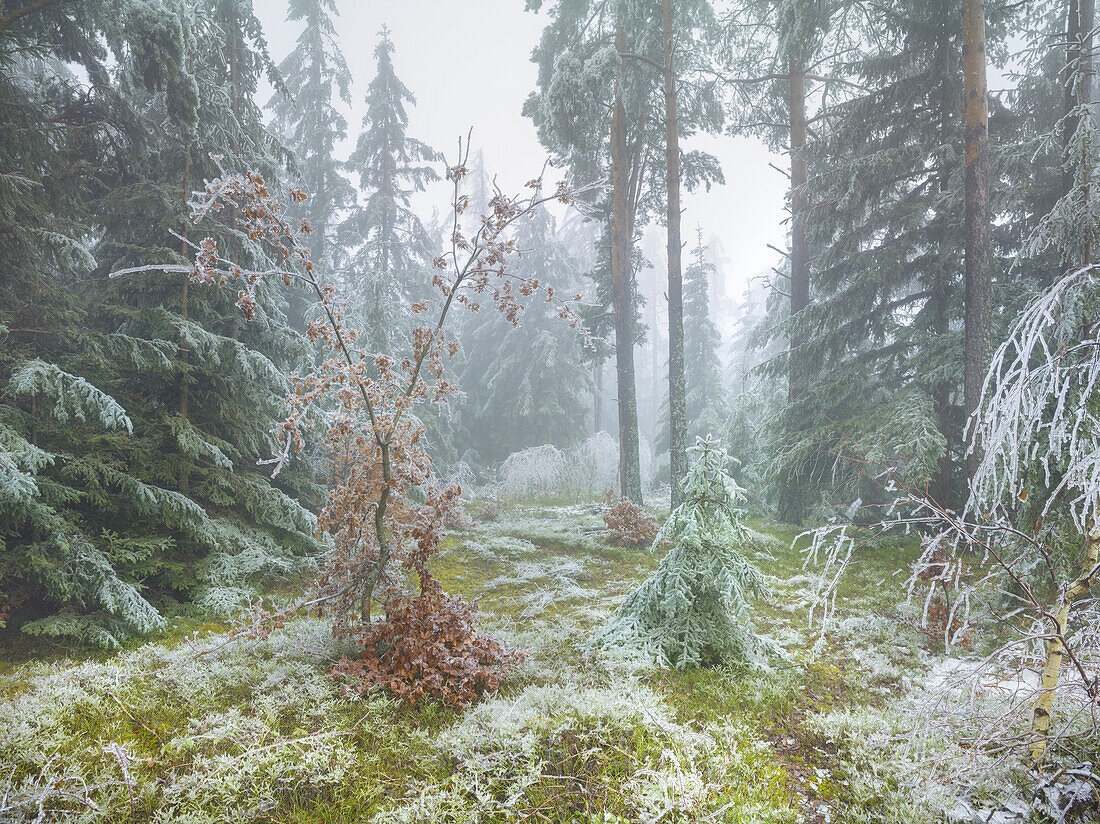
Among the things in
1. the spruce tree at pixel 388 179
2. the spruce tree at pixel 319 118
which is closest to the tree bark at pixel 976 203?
the spruce tree at pixel 388 179

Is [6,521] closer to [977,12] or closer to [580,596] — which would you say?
[580,596]

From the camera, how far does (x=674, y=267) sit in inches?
395

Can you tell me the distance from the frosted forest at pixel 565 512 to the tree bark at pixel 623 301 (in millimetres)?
114

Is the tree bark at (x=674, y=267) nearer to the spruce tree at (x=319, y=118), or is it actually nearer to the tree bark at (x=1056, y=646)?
the tree bark at (x=1056, y=646)

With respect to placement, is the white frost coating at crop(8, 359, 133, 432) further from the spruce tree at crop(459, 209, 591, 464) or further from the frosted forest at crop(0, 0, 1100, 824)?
the spruce tree at crop(459, 209, 591, 464)

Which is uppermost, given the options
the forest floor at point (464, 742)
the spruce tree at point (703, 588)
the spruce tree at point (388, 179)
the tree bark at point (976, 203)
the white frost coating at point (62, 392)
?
the spruce tree at point (388, 179)

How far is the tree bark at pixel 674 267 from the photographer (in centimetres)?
942

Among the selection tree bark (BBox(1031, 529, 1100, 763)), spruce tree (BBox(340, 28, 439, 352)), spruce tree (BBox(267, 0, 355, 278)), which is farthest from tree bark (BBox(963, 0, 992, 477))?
spruce tree (BBox(267, 0, 355, 278))

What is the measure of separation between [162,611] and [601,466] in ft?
38.9

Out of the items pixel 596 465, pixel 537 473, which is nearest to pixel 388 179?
pixel 537 473

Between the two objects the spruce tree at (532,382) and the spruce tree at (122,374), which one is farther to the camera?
the spruce tree at (532,382)

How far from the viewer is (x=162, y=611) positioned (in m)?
4.91

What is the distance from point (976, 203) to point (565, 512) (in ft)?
29.7

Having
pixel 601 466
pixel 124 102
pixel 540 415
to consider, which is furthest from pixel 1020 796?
pixel 540 415
